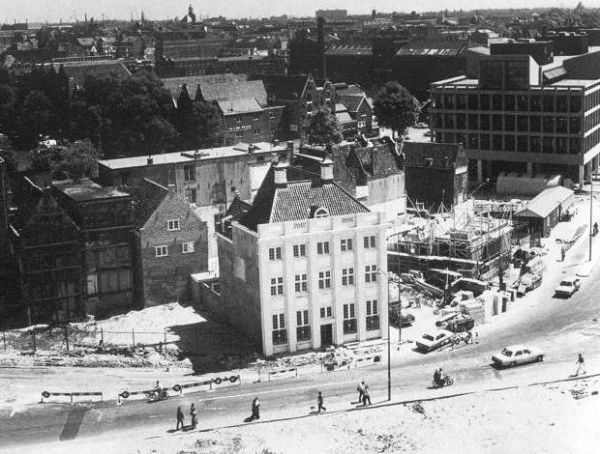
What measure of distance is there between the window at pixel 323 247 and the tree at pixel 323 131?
84427 mm

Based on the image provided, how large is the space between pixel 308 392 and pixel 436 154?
67512mm

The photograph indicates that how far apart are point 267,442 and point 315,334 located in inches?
773

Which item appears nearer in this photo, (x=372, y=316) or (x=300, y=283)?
(x=300, y=283)

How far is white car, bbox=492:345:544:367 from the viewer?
2968 inches

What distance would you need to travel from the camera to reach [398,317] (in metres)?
85.5

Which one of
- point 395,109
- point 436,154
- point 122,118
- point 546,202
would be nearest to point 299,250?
point 546,202

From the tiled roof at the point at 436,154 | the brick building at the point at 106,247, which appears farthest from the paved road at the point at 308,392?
the tiled roof at the point at 436,154

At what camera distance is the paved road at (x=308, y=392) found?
65500mm

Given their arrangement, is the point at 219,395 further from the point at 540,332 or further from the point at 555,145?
the point at 555,145

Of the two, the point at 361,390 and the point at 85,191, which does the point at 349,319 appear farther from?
the point at 85,191

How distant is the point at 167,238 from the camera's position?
93.0m

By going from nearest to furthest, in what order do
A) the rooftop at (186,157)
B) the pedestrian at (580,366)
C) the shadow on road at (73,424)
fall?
the shadow on road at (73,424) < the pedestrian at (580,366) < the rooftop at (186,157)

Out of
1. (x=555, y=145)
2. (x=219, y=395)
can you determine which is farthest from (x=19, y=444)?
(x=555, y=145)

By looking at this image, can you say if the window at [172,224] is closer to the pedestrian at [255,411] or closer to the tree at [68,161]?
the pedestrian at [255,411]
